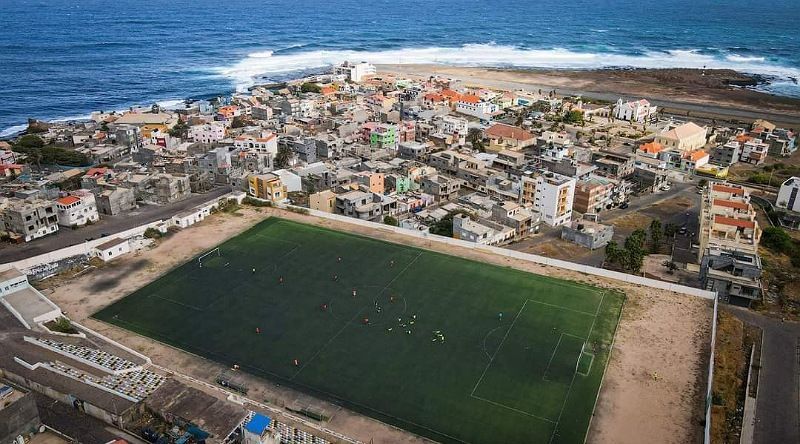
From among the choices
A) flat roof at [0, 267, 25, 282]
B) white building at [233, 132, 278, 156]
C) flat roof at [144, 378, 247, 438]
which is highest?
white building at [233, 132, 278, 156]

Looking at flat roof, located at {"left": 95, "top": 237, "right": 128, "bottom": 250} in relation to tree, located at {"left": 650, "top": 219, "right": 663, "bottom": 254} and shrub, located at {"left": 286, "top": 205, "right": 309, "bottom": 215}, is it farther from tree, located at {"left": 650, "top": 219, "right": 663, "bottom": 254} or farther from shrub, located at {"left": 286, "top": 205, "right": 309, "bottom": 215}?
tree, located at {"left": 650, "top": 219, "right": 663, "bottom": 254}

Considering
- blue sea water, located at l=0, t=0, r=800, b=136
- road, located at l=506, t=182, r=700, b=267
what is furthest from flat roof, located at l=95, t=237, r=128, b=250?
blue sea water, located at l=0, t=0, r=800, b=136

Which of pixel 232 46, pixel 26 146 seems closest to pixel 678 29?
pixel 232 46

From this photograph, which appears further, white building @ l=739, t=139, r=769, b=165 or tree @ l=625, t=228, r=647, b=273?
white building @ l=739, t=139, r=769, b=165

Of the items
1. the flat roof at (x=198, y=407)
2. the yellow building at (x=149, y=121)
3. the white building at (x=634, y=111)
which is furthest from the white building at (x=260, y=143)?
the white building at (x=634, y=111)

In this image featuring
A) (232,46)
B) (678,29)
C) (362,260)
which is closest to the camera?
(362,260)

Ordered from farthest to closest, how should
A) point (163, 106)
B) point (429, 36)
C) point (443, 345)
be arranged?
point (429, 36)
point (163, 106)
point (443, 345)

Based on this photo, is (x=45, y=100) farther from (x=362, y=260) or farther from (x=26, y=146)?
(x=362, y=260)
